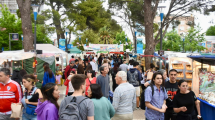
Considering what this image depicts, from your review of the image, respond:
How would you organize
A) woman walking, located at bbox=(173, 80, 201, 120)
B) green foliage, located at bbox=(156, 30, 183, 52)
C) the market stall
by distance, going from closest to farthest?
woman walking, located at bbox=(173, 80, 201, 120) → the market stall → green foliage, located at bbox=(156, 30, 183, 52)

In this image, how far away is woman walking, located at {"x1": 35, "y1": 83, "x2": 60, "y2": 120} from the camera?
298 cm

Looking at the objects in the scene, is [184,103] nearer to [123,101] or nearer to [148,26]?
[123,101]

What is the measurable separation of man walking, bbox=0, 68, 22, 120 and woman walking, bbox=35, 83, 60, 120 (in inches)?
56.7

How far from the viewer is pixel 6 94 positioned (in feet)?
14.3

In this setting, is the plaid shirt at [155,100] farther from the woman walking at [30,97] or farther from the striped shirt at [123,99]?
the woman walking at [30,97]

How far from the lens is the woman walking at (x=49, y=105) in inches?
117

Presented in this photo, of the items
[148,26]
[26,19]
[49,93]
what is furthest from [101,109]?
[148,26]

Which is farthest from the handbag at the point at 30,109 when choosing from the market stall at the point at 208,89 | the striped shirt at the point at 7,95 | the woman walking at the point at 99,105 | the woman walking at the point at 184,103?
the market stall at the point at 208,89

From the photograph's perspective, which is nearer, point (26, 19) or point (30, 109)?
point (30, 109)

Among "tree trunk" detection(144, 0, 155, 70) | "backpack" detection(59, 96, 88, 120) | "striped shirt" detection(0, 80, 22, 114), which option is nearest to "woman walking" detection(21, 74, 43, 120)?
"striped shirt" detection(0, 80, 22, 114)

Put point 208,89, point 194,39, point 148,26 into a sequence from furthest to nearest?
point 194,39
point 148,26
point 208,89

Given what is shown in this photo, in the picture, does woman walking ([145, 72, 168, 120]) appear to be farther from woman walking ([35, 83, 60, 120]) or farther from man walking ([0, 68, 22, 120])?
man walking ([0, 68, 22, 120])

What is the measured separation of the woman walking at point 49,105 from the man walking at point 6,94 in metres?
1.44

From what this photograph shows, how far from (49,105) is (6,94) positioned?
1.77m
